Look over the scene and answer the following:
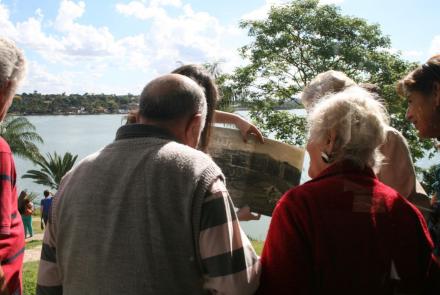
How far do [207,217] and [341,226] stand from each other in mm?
494

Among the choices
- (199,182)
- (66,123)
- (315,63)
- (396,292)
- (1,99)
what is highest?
(315,63)

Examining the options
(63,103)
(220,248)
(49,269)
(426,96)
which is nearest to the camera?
(220,248)

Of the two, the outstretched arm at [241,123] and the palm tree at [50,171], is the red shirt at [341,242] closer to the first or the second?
the outstretched arm at [241,123]

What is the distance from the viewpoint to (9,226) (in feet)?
6.91

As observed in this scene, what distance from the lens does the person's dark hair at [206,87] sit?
2502mm

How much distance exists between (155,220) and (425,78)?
4.83 ft

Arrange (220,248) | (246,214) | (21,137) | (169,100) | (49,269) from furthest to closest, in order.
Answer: (21,137)
(246,214)
(49,269)
(169,100)
(220,248)

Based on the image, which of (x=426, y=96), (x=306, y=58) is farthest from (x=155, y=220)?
(x=306, y=58)

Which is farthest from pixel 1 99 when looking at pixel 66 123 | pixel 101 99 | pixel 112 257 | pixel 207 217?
pixel 66 123

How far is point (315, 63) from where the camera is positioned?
1694 cm

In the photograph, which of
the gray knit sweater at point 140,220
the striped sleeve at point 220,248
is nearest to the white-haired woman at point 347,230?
the striped sleeve at point 220,248

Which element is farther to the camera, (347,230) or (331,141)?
(331,141)

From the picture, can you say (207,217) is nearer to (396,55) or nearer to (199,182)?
(199,182)

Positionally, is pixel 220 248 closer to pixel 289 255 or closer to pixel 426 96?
pixel 289 255
